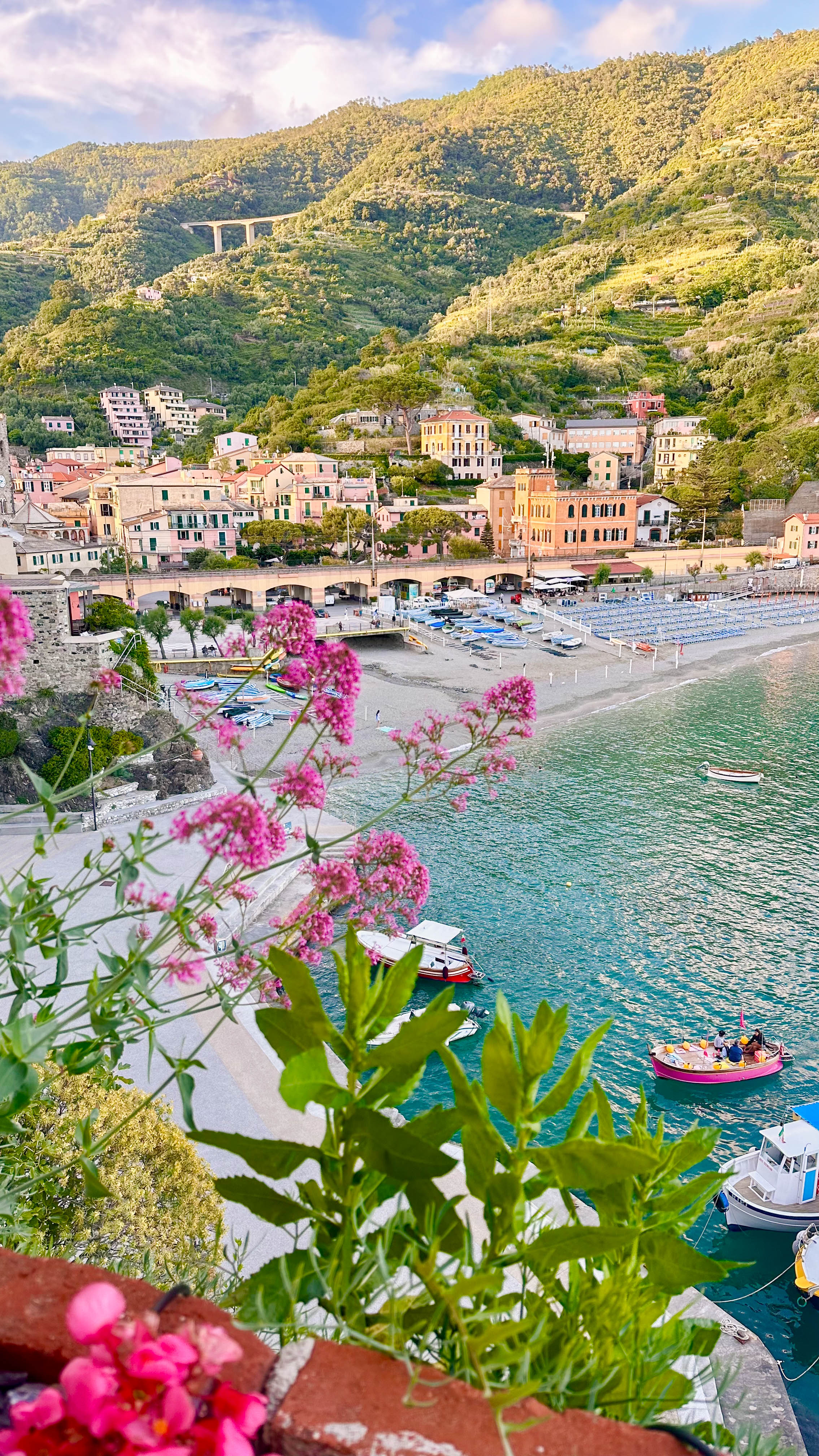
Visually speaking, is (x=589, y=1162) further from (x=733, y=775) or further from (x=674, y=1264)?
(x=733, y=775)

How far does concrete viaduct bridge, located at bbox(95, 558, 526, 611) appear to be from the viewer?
151 ft

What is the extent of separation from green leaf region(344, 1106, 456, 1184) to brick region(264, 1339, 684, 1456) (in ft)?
1.12

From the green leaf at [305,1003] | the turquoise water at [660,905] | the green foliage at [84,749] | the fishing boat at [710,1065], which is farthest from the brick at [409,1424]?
the green foliage at [84,749]

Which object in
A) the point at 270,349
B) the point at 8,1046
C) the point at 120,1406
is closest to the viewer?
the point at 120,1406

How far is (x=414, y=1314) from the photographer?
1.82 m

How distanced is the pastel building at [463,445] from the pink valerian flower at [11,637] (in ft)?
215

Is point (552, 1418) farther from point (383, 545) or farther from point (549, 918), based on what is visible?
point (383, 545)

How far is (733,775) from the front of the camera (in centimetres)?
2695

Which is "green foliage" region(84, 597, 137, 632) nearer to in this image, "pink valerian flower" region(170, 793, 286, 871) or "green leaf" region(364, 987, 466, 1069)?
"pink valerian flower" region(170, 793, 286, 871)

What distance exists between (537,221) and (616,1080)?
171153 mm

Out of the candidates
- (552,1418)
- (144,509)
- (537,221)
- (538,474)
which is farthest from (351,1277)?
(537,221)

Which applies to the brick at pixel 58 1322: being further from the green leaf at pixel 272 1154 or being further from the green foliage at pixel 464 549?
the green foliage at pixel 464 549

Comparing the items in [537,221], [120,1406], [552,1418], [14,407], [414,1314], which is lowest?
[414,1314]

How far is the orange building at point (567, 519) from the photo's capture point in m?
58.4
